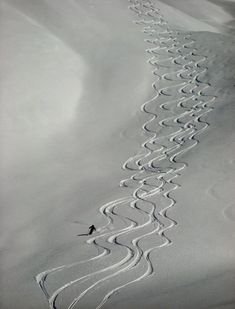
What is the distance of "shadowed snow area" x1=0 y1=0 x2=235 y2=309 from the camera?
10.4ft

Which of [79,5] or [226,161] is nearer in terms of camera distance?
[226,161]

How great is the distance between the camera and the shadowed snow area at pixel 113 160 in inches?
124

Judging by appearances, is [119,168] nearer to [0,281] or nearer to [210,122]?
[210,122]

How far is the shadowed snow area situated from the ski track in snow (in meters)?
0.01

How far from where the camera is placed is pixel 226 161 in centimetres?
498

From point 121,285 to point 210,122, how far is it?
11.2 ft

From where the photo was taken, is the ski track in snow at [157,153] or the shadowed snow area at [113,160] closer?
the shadowed snow area at [113,160]

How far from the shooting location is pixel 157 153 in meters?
5.52

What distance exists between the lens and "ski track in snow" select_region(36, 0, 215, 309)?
10.9 feet

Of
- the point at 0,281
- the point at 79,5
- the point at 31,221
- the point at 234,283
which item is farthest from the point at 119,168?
the point at 79,5

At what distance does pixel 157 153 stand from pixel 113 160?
1.55 feet

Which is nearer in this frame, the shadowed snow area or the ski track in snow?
the shadowed snow area

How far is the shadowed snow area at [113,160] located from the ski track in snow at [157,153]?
15mm

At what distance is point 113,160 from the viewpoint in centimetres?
546
